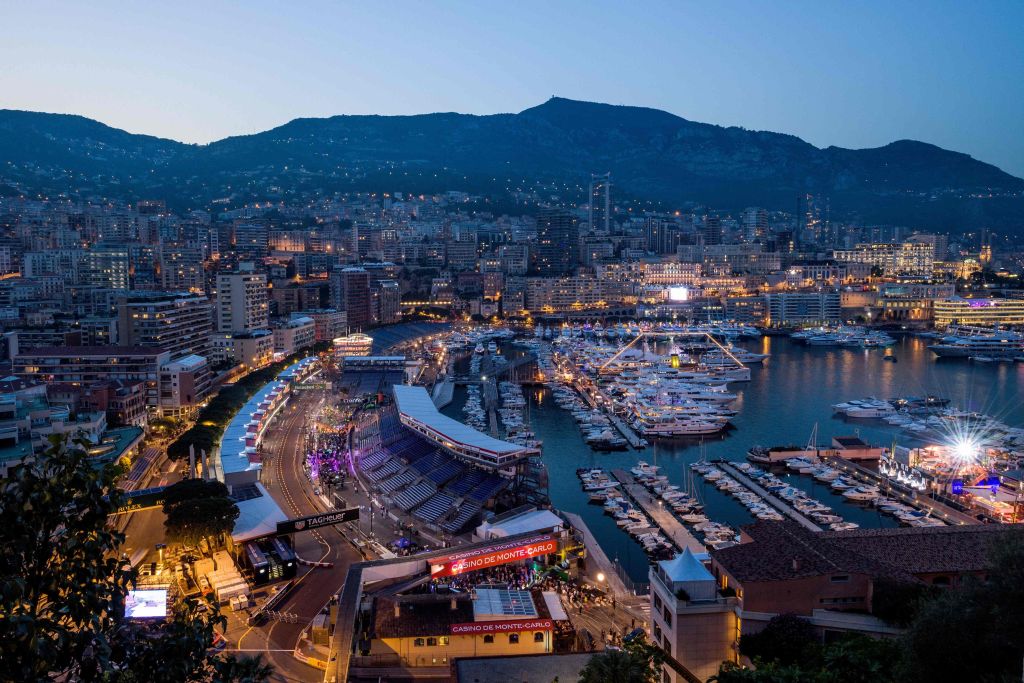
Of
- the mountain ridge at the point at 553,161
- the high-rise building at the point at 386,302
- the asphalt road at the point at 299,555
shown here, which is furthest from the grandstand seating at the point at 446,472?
the mountain ridge at the point at 553,161

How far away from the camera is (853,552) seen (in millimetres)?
9211

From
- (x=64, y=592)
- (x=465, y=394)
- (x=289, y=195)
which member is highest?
(x=289, y=195)

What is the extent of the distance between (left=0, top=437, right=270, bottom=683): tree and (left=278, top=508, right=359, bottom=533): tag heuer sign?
30.7 feet

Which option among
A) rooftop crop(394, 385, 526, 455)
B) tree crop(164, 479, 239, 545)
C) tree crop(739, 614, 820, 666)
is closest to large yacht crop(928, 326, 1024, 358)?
rooftop crop(394, 385, 526, 455)

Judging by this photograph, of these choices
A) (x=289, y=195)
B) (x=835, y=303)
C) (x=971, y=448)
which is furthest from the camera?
(x=289, y=195)

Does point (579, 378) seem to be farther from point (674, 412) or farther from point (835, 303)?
point (835, 303)

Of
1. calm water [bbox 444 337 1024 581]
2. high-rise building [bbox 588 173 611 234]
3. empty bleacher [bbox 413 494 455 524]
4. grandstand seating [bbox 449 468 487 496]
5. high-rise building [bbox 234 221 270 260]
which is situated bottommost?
calm water [bbox 444 337 1024 581]

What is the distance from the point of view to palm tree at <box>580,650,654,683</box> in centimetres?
630

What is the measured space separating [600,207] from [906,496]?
3579 inches

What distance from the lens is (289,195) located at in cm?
9362

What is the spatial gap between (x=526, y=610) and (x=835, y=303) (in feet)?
164

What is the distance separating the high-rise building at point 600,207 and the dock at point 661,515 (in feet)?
244

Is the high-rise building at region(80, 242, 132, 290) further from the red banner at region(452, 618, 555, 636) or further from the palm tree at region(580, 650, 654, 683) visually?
the palm tree at region(580, 650, 654, 683)

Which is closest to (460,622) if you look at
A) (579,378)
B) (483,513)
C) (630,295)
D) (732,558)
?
(732,558)
